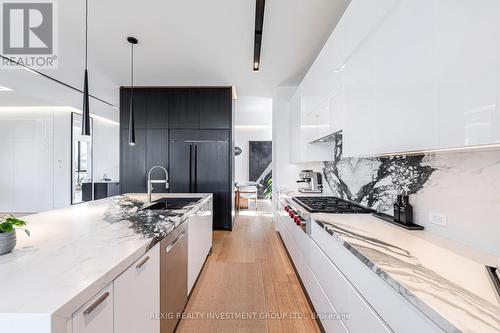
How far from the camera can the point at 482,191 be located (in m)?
1.12

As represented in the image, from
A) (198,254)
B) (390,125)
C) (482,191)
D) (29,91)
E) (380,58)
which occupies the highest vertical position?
(29,91)

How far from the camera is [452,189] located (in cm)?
128

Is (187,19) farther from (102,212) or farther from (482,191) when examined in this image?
(482,191)

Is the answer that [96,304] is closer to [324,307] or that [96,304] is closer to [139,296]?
[139,296]

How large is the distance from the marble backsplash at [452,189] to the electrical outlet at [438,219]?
14mm

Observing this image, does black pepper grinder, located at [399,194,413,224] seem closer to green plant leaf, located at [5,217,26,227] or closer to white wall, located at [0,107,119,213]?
green plant leaf, located at [5,217,26,227]

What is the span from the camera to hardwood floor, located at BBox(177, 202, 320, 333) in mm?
1929

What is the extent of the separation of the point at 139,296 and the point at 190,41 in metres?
3.00

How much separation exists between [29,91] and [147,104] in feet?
8.77

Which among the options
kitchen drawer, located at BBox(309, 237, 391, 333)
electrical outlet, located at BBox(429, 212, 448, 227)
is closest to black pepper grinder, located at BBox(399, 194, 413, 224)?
electrical outlet, located at BBox(429, 212, 448, 227)

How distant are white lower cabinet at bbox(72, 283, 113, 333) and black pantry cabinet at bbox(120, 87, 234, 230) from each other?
3.77 meters

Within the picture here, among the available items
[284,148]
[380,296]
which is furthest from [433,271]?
[284,148]

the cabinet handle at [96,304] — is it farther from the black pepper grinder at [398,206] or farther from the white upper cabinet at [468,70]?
the black pepper grinder at [398,206]

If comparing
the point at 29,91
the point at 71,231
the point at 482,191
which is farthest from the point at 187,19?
the point at 29,91
